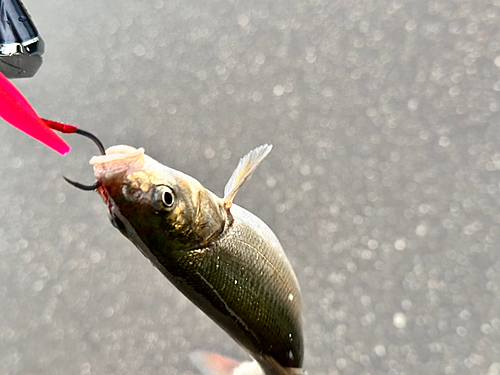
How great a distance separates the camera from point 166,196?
0.45 m

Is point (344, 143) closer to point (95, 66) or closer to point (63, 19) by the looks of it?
point (95, 66)

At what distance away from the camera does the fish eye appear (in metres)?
0.45

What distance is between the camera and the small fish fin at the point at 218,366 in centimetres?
52

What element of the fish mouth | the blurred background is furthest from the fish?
the blurred background

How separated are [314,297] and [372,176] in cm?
31

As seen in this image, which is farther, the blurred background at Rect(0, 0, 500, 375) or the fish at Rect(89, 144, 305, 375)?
the blurred background at Rect(0, 0, 500, 375)

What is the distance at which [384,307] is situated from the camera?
903 mm

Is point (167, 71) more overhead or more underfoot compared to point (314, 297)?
more overhead

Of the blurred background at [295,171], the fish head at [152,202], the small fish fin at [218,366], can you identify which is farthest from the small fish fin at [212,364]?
the blurred background at [295,171]

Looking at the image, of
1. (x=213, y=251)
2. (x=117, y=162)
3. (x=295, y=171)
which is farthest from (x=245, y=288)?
(x=295, y=171)

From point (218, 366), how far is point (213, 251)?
0.15 meters

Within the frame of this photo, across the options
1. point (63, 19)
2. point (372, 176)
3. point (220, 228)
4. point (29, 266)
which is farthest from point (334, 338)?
point (63, 19)

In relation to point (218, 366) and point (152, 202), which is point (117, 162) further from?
point (218, 366)

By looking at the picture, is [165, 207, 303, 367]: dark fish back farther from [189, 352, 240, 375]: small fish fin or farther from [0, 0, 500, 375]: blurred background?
[0, 0, 500, 375]: blurred background
